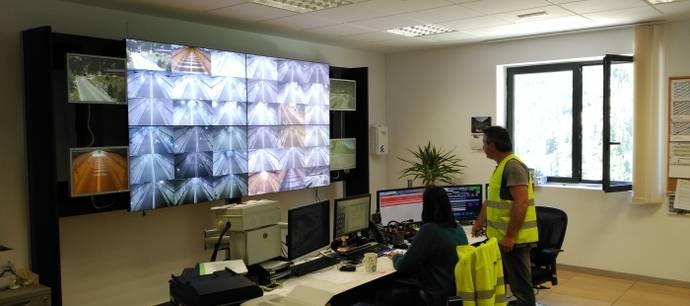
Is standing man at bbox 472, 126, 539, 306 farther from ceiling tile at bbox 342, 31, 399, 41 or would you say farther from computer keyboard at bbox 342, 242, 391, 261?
ceiling tile at bbox 342, 31, 399, 41

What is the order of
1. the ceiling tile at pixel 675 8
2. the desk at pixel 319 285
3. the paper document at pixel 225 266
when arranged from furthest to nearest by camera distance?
the ceiling tile at pixel 675 8 → the paper document at pixel 225 266 → the desk at pixel 319 285

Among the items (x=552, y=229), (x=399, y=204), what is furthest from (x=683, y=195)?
(x=399, y=204)

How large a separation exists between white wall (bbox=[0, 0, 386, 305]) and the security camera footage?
41 centimetres

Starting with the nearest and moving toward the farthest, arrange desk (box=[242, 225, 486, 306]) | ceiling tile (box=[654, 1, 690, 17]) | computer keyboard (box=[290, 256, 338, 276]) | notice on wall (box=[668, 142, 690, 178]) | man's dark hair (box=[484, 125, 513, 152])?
desk (box=[242, 225, 486, 306]) → computer keyboard (box=[290, 256, 338, 276]) → man's dark hair (box=[484, 125, 513, 152]) → ceiling tile (box=[654, 1, 690, 17]) → notice on wall (box=[668, 142, 690, 178])

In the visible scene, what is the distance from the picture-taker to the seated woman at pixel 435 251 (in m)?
3.21

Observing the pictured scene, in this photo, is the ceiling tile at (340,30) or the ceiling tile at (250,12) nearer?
the ceiling tile at (250,12)

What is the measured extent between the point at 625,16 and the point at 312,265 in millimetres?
3696

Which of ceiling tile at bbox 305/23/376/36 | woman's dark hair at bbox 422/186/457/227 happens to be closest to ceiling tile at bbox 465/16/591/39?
ceiling tile at bbox 305/23/376/36

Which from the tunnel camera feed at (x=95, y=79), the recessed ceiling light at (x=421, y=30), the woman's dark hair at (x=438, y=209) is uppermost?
the recessed ceiling light at (x=421, y=30)

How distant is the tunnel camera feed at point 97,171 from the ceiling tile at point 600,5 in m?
3.78

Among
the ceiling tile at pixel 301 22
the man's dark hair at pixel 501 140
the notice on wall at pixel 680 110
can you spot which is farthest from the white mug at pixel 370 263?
the notice on wall at pixel 680 110

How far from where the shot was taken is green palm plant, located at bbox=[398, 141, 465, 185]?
21.5 ft

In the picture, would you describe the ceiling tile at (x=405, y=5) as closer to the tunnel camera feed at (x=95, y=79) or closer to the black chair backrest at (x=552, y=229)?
the black chair backrest at (x=552, y=229)

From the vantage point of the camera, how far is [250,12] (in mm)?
4621
